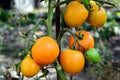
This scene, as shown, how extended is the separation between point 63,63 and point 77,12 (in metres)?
0.18

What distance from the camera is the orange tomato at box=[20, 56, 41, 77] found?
1316 mm

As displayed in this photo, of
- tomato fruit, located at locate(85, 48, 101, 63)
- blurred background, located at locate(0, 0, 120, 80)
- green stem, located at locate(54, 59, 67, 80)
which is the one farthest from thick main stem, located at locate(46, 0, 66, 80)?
blurred background, located at locate(0, 0, 120, 80)

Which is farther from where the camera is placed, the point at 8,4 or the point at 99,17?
the point at 8,4

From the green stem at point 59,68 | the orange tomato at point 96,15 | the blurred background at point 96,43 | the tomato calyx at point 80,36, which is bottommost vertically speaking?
the blurred background at point 96,43

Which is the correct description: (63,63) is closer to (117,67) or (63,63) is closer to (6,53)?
(117,67)

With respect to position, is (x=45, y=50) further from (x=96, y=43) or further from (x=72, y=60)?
(x=96, y=43)

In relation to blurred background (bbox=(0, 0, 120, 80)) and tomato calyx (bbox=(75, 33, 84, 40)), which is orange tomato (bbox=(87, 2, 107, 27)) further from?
blurred background (bbox=(0, 0, 120, 80))

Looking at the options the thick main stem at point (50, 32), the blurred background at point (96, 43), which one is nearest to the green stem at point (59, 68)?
the thick main stem at point (50, 32)

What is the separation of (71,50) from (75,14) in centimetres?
12

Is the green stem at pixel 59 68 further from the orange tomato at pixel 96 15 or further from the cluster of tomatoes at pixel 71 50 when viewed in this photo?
the orange tomato at pixel 96 15

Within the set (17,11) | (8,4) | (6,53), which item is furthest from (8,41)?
(8,4)

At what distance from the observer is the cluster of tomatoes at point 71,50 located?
50.0 inches

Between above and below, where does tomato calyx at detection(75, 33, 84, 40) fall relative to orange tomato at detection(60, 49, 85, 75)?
above

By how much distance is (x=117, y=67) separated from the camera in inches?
118
